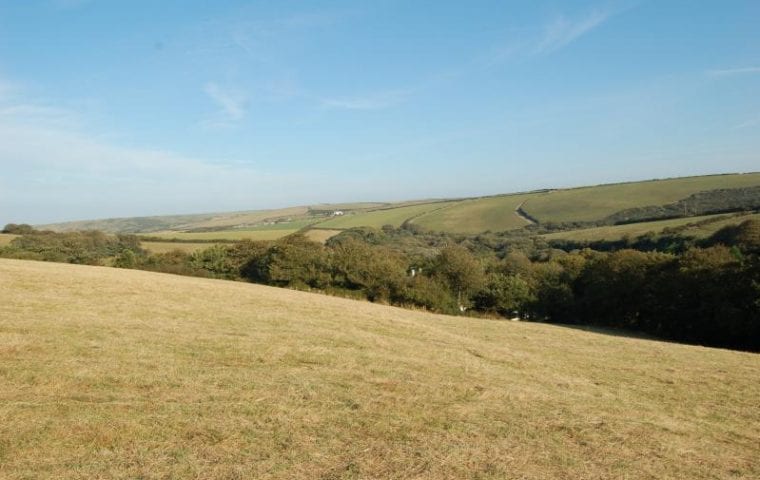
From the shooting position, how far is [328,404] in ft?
37.6

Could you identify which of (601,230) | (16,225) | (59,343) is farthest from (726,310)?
(16,225)

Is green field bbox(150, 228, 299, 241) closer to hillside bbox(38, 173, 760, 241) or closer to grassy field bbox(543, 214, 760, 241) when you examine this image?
hillside bbox(38, 173, 760, 241)

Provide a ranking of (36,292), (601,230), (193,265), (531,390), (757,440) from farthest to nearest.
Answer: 1. (601,230)
2. (193,265)
3. (36,292)
4. (531,390)
5. (757,440)

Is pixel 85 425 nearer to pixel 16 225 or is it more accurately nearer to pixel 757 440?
pixel 757 440

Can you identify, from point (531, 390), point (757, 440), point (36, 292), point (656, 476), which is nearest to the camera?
point (656, 476)

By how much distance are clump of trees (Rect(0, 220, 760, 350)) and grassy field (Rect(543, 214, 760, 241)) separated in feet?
19.8

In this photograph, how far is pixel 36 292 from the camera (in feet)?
73.9

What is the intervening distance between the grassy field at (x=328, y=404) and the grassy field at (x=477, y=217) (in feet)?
419

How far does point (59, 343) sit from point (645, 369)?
64.9ft

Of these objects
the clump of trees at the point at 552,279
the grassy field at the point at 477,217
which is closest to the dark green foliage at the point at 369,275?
the clump of trees at the point at 552,279

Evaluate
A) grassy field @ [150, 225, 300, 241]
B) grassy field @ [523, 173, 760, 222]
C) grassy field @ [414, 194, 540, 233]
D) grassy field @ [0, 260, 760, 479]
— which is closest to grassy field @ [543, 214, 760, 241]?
grassy field @ [523, 173, 760, 222]

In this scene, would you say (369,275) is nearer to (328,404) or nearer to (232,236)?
(328,404)

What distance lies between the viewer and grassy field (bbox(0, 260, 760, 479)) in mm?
8578

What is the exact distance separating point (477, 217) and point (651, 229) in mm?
63824
